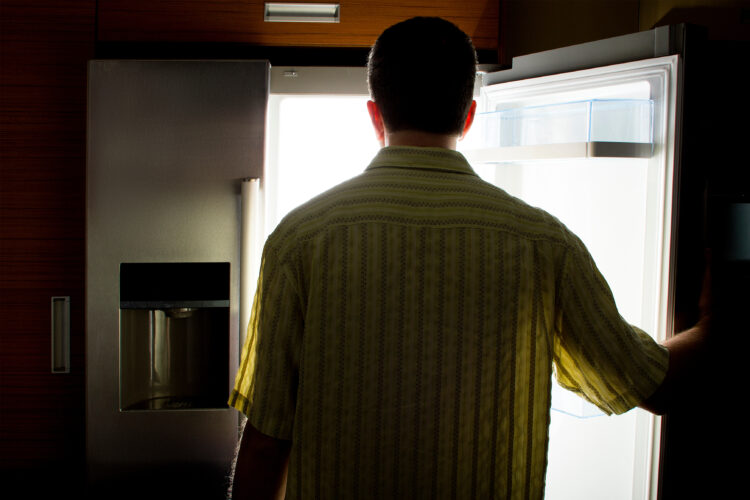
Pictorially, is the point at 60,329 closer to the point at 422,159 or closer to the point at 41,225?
the point at 41,225

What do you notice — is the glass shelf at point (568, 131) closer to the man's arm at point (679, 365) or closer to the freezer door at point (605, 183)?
the freezer door at point (605, 183)

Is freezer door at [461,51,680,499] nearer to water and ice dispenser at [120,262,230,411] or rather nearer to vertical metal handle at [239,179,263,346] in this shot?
vertical metal handle at [239,179,263,346]

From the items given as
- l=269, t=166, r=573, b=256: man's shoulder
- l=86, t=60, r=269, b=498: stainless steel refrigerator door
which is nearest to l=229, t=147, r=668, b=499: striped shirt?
l=269, t=166, r=573, b=256: man's shoulder

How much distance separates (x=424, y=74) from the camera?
0.82 meters

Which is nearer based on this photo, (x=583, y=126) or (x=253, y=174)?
(x=583, y=126)

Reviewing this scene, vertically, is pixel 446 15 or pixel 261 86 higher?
pixel 446 15

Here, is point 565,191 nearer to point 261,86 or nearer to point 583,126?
point 583,126

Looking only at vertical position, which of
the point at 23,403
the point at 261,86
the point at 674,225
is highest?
the point at 261,86

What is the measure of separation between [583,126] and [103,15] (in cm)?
123

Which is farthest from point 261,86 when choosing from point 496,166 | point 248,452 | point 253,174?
point 248,452

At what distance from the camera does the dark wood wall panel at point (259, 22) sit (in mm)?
1651

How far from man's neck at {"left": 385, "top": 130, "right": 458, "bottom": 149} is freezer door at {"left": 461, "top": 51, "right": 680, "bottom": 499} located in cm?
53

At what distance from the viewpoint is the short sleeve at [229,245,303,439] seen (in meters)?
0.83

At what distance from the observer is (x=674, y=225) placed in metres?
1.22
